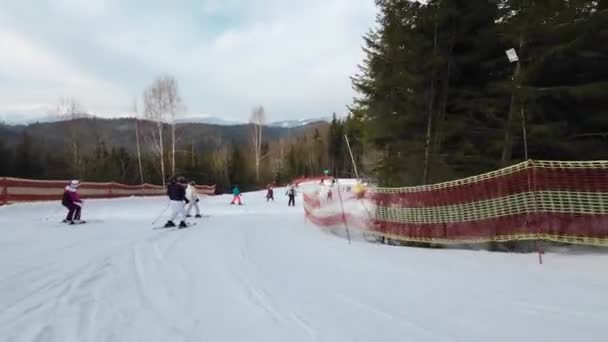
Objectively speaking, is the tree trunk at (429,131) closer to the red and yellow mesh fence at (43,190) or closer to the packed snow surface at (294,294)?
the packed snow surface at (294,294)

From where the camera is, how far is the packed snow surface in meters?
3.71

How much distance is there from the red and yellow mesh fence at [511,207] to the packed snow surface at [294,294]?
1.47ft

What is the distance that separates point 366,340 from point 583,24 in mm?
9028

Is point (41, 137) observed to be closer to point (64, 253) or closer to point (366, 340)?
point (64, 253)

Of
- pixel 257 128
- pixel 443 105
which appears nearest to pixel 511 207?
pixel 443 105

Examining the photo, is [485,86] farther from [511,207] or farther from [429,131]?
[511,207]

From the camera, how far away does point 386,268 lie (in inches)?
260

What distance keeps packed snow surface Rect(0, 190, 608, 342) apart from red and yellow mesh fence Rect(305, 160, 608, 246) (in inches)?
17.6

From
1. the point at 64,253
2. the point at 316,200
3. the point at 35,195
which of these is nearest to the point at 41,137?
the point at 35,195

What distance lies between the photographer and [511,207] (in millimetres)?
7148

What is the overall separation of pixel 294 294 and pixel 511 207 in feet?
14.8

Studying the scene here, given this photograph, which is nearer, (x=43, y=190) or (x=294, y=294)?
(x=294, y=294)

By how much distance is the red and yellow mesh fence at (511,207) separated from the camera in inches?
248

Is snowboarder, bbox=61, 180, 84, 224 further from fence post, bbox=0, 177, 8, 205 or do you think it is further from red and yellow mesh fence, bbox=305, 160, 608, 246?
red and yellow mesh fence, bbox=305, 160, 608, 246
